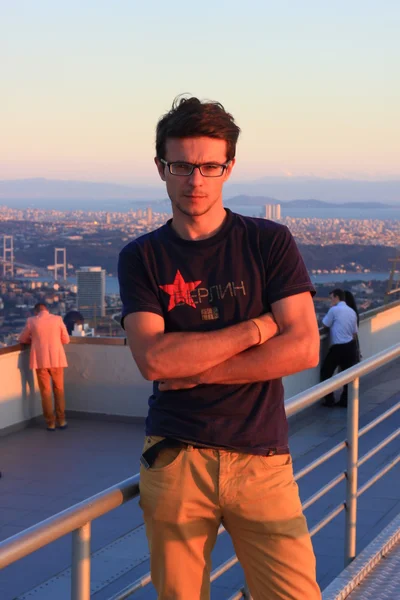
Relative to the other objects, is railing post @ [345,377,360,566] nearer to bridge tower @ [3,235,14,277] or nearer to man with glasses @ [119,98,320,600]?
man with glasses @ [119,98,320,600]

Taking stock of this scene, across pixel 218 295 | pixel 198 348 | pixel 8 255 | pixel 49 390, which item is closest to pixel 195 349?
pixel 198 348

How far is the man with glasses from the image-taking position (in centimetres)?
216

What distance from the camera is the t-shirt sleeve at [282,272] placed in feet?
7.47

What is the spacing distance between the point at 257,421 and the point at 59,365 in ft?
29.9

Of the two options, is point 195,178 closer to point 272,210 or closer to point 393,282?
point 393,282

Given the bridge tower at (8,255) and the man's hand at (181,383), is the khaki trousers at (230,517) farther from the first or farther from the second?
the bridge tower at (8,255)

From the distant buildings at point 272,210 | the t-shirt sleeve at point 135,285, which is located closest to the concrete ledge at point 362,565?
the t-shirt sleeve at point 135,285

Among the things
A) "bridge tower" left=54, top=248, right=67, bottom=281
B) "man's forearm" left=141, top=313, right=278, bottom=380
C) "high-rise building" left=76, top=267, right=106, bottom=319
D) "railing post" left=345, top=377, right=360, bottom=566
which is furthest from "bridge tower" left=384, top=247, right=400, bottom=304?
"man's forearm" left=141, top=313, right=278, bottom=380

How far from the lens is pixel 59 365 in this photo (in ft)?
36.4

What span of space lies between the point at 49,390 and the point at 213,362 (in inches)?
365

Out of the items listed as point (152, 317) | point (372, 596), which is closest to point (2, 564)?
point (152, 317)

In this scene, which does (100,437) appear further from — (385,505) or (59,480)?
(385,505)

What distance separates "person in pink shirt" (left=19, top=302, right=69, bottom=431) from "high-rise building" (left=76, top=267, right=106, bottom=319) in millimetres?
1133

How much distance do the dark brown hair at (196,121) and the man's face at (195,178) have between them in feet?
0.05
